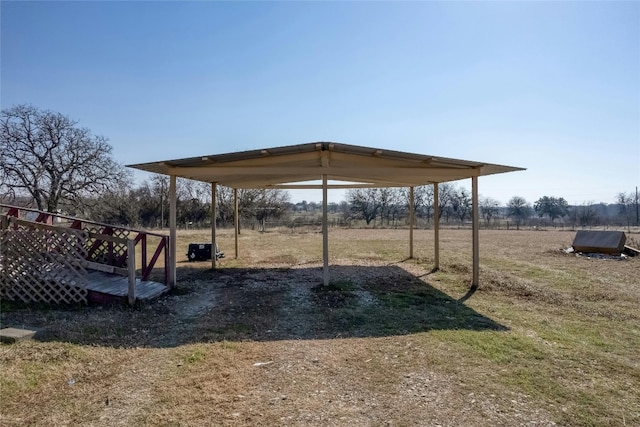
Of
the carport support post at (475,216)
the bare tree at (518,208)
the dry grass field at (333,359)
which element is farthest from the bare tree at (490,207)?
the dry grass field at (333,359)

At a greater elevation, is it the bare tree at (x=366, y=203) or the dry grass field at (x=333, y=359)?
the bare tree at (x=366, y=203)

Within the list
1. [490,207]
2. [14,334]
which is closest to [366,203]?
[490,207]

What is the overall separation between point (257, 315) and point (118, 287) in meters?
2.46

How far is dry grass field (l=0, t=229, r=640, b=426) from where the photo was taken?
2.58 metres

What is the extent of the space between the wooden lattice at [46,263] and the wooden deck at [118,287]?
29cm

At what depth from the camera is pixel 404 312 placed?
5.31 meters

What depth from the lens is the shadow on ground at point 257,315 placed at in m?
4.27

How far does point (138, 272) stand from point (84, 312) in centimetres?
335

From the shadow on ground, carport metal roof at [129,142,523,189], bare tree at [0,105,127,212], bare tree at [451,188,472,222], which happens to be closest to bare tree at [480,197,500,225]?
bare tree at [451,188,472,222]

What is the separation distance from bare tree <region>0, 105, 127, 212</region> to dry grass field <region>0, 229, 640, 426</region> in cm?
1955

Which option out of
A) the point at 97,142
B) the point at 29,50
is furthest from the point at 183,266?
the point at 97,142

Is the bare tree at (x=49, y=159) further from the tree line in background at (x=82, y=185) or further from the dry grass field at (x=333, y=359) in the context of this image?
the dry grass field at (x=333, y=359)

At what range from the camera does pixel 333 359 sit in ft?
11.8

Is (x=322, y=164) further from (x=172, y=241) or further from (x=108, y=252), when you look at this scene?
(x=108, y=252)
